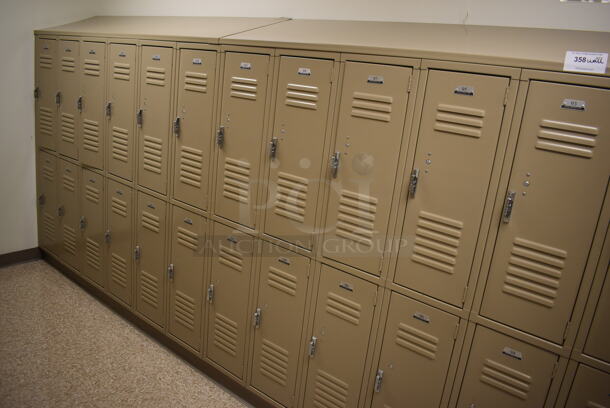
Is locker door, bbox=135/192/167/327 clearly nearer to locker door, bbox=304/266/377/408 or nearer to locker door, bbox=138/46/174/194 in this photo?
locker door, bbox=138/46/174/194

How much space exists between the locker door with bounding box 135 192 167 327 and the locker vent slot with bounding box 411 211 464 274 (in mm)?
1782

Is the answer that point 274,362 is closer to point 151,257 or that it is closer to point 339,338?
point 339,338

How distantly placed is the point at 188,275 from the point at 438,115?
1902mm

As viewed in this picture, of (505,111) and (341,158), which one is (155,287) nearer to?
Answer: (341,158)

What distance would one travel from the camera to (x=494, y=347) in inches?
70.9

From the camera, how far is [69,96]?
355 cm

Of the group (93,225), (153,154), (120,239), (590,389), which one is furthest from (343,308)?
(93,225)

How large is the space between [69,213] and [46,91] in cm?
107

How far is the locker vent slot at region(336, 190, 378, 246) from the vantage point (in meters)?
2.04

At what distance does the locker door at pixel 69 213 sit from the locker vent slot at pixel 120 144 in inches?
24.0

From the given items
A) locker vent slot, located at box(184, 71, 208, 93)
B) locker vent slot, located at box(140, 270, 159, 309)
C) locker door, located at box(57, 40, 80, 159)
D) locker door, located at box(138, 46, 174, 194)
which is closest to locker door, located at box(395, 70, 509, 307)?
locker vent slot, located at box(184, 71, 208, 93)

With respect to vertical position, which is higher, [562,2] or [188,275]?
[562,2]

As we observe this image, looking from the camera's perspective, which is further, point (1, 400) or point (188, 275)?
point (188, 275)

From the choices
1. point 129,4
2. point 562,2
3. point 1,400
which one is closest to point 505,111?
point 562,2
